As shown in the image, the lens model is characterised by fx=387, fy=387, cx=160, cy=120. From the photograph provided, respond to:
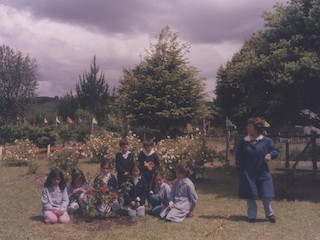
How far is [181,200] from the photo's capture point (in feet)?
24.7

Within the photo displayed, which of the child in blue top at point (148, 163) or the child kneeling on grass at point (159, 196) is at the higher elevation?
the child in blue top at point (148, 163)

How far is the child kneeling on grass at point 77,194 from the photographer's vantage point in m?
7.55

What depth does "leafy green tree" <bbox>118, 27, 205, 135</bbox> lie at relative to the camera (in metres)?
17.0

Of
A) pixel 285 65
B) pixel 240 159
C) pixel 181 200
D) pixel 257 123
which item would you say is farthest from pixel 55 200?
pixel 285 65

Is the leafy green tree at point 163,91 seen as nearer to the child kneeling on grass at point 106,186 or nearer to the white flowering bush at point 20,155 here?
the white flowering bush at point 20,155

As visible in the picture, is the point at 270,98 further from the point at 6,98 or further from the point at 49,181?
the point at 6,98

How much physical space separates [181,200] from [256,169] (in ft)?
5.11

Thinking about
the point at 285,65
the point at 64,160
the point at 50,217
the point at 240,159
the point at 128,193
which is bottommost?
the point at 50,217

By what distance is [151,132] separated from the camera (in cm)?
2322

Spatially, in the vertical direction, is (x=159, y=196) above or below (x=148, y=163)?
below

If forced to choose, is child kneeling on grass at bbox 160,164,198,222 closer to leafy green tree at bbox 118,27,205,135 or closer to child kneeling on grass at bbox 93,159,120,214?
child kneeling on grass at bbox 93,159,120,214

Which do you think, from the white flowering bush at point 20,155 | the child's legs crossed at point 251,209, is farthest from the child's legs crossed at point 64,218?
the white flowering bush at point 20,155

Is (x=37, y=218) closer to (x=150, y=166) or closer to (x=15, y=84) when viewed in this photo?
(x=150, y=166)

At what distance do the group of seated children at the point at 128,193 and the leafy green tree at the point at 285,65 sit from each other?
3963 mm
